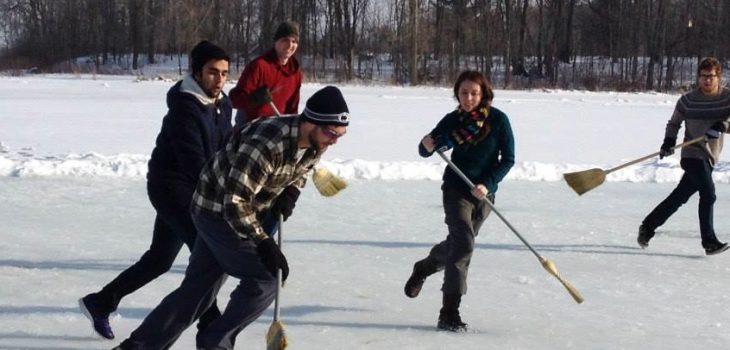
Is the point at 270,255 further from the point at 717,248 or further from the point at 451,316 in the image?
the point at 717,248

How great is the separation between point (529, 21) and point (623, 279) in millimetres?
40996

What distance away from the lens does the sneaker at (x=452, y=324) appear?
13.4ft

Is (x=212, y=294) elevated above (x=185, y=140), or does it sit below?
below

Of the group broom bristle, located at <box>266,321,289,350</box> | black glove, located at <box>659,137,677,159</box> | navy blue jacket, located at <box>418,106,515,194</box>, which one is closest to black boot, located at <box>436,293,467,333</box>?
navy blue jacket, located at <box>418,106,515,194</box>

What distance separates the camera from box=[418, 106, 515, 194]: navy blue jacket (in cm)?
404

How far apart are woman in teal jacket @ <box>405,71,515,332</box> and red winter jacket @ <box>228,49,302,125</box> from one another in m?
1.22

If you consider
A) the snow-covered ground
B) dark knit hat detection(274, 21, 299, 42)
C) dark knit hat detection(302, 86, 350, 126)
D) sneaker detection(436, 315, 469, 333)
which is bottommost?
the snow-covered ground

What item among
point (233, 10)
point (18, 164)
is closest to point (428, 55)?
point (233, 10)

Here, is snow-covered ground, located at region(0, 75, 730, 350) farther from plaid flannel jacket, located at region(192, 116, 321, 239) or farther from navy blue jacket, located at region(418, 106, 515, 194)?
plaid flannel jacket, located at region(192, 116, 321, 239)

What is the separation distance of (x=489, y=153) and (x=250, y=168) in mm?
1557

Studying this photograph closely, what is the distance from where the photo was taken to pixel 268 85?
16.7 feet

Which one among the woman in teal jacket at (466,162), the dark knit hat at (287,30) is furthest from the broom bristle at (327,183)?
the dark knit hat at (287,30)

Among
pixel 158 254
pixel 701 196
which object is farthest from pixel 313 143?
pixel 701 196

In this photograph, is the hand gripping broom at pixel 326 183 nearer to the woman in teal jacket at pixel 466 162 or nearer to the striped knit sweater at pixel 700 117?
the woman in teal jacket at pixel 466 162
